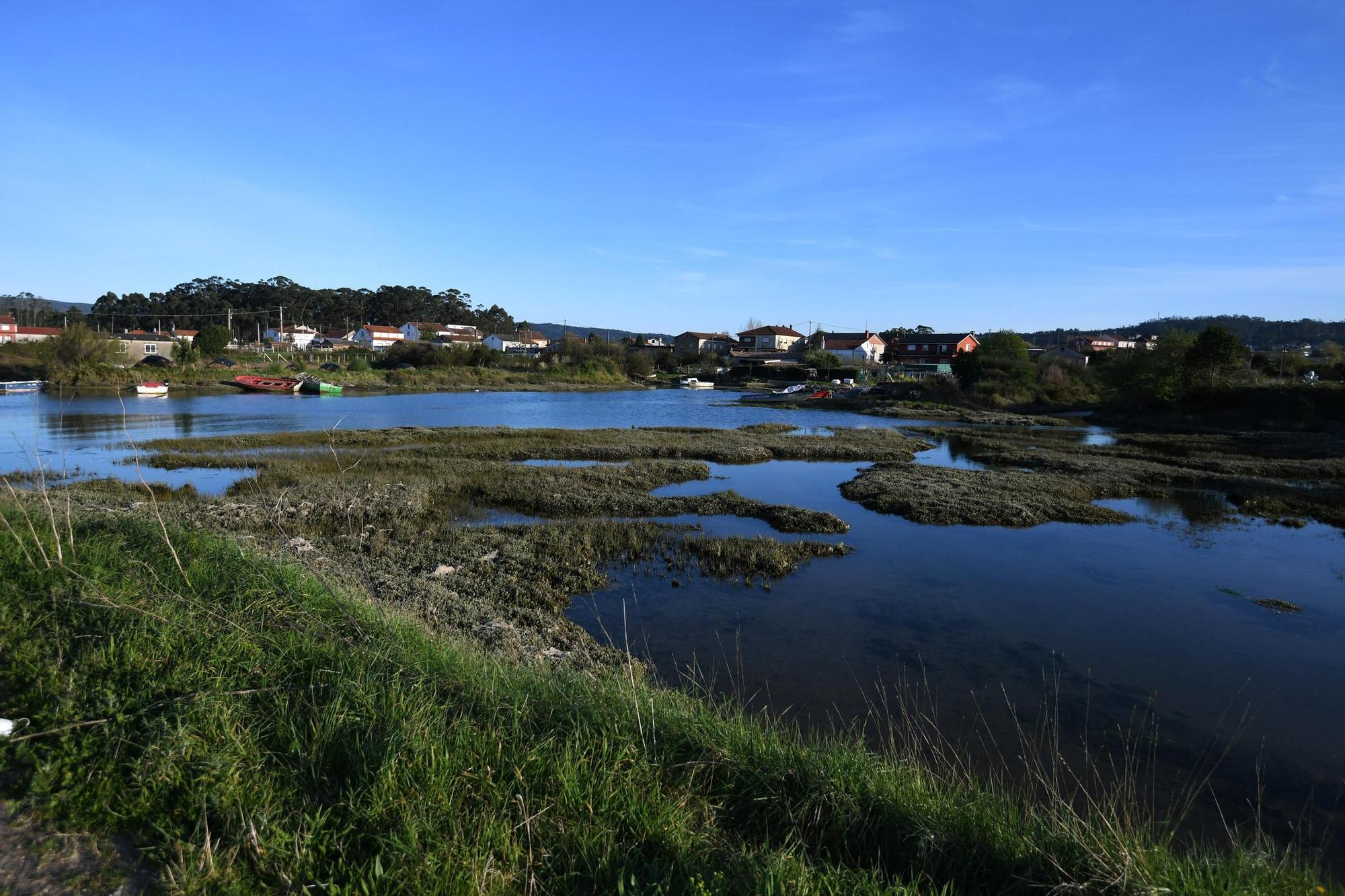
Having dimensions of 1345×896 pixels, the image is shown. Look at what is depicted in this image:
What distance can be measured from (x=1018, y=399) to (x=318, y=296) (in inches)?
4923

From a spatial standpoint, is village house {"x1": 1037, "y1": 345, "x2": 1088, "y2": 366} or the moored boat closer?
the moored boat

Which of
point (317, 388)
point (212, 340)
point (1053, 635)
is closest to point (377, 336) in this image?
point (212, 340)

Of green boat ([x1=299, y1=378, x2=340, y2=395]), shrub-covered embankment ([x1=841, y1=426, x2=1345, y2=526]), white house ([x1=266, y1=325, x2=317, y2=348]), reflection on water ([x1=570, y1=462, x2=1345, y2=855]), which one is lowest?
A: reflection on water ([x1=570, y1=462, x2=1345, y2=855])

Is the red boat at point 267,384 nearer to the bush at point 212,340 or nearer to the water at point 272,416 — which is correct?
the water at point 272,416

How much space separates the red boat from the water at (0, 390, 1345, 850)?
1869 inches

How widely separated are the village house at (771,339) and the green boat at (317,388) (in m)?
86.1

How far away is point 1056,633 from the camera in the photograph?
11.2m

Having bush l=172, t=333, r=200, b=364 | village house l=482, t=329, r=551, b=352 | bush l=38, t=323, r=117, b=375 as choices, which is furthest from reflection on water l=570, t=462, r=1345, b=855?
village house l=482, t=329, r=551, b=352

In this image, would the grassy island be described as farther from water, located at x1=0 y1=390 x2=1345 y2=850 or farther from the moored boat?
the moored boat

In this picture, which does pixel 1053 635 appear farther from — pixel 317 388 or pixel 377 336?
pixel 377 336

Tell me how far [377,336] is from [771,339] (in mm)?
68342

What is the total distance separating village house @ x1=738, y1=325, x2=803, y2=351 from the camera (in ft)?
452

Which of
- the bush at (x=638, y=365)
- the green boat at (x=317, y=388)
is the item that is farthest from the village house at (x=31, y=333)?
the bush at (x=638, y=365)

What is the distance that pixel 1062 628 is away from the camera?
11.4m
